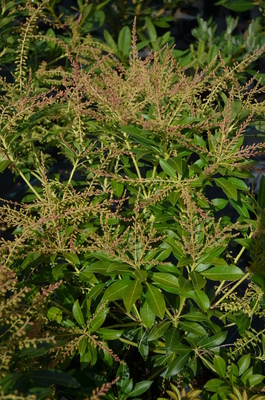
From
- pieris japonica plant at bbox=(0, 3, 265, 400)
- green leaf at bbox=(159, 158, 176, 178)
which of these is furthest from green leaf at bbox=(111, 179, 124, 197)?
green leaf at bbox=(159, 158, 176, 178)

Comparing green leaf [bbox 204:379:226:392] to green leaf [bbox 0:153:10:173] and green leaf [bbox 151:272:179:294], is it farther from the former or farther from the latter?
green leaf [bbox 0:153:10:173]

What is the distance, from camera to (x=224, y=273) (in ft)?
3.88

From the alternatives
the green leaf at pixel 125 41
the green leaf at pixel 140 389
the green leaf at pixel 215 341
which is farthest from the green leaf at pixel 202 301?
the green leaf at pixel 125 41

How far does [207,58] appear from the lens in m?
2.31

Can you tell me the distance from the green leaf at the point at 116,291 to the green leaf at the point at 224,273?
0.63 feet

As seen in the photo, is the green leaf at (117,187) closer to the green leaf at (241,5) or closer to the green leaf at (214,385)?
the green leaf at (214,385)

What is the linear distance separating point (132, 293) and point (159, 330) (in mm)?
173

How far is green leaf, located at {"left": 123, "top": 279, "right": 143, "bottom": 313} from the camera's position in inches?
43.0

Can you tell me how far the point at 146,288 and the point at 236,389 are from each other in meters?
0.31

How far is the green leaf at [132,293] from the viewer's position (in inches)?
43.0

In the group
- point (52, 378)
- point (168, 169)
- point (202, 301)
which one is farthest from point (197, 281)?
point (52, 378)

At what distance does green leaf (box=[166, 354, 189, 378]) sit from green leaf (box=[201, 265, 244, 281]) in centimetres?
21

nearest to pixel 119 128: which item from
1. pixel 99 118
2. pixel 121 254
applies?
pixel 99 118

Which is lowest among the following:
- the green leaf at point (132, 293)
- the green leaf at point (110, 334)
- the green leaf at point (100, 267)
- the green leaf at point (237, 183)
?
the green leaf at point (110, 334)
